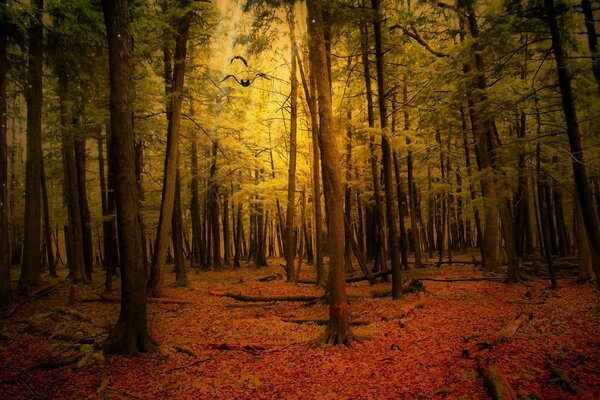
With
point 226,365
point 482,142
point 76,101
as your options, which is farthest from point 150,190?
point 482,142

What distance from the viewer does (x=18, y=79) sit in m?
11.5

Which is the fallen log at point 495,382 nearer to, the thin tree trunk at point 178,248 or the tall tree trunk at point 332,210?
the tall tree trunk at point 332,210

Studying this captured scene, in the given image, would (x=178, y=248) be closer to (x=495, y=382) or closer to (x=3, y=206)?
(x=3, y=206)

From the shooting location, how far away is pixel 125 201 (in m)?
6.36

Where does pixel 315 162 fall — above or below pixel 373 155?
below

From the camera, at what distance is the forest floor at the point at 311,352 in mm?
4586

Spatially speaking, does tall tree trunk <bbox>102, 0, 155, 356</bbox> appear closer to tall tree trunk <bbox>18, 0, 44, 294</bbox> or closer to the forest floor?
the forest floor

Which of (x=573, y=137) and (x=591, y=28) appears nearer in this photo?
(x=573, y=137)

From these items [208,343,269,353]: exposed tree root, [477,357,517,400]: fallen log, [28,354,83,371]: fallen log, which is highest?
[477,357,517,400]: fallen log

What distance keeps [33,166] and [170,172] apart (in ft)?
13.3

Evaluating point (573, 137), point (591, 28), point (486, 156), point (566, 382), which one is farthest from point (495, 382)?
point (486, 156)

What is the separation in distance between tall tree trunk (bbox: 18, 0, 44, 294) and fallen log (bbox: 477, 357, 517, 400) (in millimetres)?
12376

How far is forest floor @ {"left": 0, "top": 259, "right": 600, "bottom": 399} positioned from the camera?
459cm

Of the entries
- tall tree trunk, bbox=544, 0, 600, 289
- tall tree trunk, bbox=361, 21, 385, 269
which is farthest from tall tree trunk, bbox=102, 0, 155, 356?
tall tree trunk, bbox=544, 0, 600, 289
